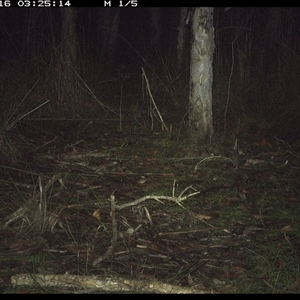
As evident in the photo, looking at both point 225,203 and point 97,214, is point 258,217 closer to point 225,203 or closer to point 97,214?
point 225,203

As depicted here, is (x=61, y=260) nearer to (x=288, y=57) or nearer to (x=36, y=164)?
(x=36, y=164)

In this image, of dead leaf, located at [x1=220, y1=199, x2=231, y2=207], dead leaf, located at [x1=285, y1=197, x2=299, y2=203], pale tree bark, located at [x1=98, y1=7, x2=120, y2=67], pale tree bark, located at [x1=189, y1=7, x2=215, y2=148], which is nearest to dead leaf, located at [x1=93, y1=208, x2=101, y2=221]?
dead leaf, located at [x1=220, y1=199, x2=231, y2=207]

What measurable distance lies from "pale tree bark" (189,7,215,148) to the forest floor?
0.16m

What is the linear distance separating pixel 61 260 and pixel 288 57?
213 inches

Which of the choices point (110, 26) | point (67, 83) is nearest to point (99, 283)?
point (67, 83)

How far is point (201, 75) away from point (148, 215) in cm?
240

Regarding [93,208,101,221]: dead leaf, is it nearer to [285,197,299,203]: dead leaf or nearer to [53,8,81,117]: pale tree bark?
[285,197,299,203]: dead leaf

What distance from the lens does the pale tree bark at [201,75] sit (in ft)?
21.1

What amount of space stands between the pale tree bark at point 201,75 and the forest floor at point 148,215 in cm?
16

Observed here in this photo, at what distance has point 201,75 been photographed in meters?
6.50

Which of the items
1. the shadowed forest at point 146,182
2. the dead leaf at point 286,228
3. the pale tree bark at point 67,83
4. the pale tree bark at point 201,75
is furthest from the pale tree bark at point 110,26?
the dead leaf at point 286,228

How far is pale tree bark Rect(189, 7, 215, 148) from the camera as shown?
6.43 m

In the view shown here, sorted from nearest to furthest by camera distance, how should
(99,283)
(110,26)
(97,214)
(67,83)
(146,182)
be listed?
(99,283), (97,214), (146,182), (67,83), (110,26)

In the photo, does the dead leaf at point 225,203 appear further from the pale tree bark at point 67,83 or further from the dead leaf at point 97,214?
the pale tree bark at point 67,83
